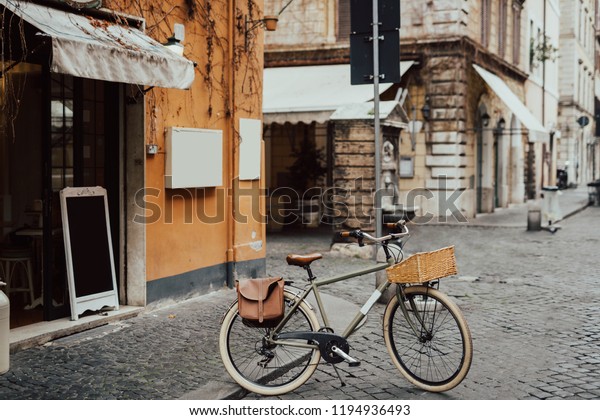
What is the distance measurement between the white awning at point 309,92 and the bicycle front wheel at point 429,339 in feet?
32.7

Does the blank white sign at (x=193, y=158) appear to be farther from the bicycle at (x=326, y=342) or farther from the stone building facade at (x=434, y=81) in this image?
the stone building facade at (x=434, y=81)

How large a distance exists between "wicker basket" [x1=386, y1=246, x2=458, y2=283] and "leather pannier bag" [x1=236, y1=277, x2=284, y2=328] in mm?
812

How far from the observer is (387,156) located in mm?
13828

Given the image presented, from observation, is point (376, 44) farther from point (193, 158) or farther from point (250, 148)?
point (193, 158)

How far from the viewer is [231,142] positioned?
30.6ft

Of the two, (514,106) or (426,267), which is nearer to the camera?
(426,267)

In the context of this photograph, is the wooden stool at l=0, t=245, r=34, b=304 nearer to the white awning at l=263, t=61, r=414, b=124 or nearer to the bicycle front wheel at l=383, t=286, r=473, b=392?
the bicycle front wheel at l=383, t=286, r=473, b=392

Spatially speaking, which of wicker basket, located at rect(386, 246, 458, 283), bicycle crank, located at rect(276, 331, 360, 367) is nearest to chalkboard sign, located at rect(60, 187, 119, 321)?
bicycle crank, located at rect(276, 331, 360, 367)

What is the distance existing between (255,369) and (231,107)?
4464mm

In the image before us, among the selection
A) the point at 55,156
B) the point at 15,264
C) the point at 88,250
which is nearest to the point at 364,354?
the point at 88,250

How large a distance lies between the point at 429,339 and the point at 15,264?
464cm

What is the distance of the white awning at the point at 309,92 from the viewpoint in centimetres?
1571
